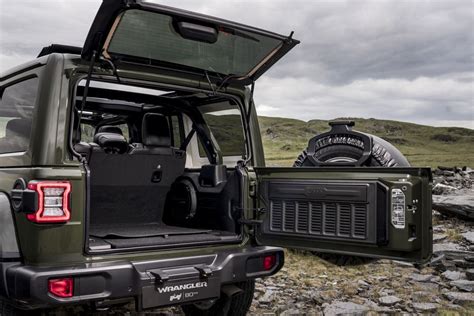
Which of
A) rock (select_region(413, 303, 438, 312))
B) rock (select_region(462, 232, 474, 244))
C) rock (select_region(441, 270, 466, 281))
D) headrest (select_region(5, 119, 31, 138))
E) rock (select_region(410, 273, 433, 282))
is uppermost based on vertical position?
headrest (select_region(5, 119, 31, 138))

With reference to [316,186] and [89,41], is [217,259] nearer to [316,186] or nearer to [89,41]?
[316,186]

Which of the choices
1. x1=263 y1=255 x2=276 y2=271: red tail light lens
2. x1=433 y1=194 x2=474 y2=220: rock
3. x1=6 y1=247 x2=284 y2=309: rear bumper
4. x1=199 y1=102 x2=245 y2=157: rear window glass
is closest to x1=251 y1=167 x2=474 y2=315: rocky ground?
x1=433 y1=194 x2=474 y2=220: rock

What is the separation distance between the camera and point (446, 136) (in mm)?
146125

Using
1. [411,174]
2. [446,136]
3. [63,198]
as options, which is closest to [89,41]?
[63,198]

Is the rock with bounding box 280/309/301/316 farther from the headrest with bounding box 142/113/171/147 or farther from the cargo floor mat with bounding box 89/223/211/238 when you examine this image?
the headrest with bounding box 142/113/171/147

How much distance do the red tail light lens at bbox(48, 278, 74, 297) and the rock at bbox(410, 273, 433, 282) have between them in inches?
176

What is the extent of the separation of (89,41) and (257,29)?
123 cm

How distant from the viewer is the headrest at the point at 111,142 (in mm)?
4672

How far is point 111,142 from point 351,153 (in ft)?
6.95

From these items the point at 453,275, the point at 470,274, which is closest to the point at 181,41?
the point at 453,275

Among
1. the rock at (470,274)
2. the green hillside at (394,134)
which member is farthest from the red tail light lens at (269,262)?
the green hillside at (394,134)

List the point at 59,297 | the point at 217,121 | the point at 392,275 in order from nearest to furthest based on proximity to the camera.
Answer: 1. the point at 59,297
2. the point at 217,121
3. the point at 392,275

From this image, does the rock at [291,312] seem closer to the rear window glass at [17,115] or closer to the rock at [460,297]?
the rock at [460,297]

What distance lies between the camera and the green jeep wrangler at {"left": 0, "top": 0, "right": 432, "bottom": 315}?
11.1ft
